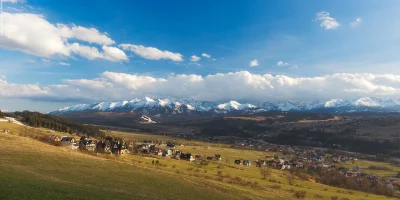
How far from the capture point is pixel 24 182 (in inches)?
1219

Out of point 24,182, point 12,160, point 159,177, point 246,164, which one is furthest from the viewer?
point 246,164

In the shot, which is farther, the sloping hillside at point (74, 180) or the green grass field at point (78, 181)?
the green grass field at point (78, 181)

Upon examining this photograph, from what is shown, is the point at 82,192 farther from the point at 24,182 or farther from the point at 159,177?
the point at 159,177

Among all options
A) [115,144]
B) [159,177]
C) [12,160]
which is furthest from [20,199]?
[115,144]

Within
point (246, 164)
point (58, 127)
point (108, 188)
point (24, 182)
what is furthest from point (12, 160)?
point (58, 127)

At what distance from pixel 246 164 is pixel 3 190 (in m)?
114

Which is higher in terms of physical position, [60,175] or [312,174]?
[60,175]

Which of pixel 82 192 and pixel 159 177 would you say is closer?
pixel 82 192

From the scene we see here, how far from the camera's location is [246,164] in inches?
5202

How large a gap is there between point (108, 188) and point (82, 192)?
16.9 ft

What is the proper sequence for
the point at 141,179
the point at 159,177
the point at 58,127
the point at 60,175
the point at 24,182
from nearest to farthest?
the point at 24,182 < the point at 60,175 < the point at 141,179 < the point at 159,177 < the point at 58,127

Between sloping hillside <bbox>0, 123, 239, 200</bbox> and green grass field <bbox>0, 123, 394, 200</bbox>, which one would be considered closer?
sloping hillside <bbox>0, 123, 239, 200</bbox>

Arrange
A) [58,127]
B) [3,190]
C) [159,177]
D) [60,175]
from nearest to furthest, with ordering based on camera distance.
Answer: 1. [3,190]
2. [60,175]
3. [159,177]
4. [58,127]

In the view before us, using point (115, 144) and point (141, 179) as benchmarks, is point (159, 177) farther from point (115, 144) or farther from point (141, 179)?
point (115, 144)
